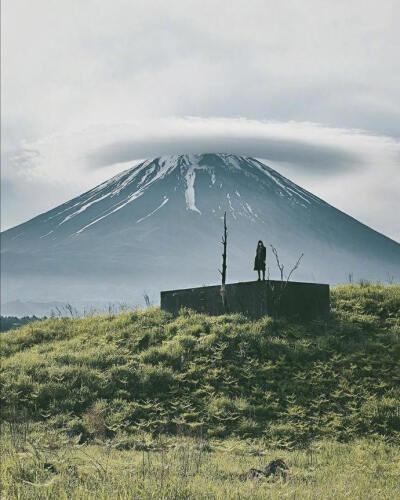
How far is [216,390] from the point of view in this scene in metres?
19.1

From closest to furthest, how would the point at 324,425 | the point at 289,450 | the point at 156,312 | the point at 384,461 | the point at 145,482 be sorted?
the point at 145,482
the point at 384,461
the point at 289,450
the point at 324,425
the point at 156,312

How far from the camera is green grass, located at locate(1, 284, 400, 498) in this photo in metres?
10.5

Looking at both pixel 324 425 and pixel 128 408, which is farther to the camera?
pixel 128 408

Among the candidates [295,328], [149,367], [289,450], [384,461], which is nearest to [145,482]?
[384,461]

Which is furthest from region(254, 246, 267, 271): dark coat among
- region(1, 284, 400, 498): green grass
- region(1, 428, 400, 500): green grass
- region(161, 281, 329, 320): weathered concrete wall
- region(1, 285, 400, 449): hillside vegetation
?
region(1, 428, 400, 500): green grass

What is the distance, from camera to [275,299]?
23359mm

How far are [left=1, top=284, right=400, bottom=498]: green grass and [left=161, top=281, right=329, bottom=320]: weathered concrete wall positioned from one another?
1.79 ft

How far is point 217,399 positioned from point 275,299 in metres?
5.92

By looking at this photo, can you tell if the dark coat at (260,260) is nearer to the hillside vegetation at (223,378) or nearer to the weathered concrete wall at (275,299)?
the weathered concrete wall at (275,299)

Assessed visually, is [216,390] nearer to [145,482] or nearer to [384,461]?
[384,461]

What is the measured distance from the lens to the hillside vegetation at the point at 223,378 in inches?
670

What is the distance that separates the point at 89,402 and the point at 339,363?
7.42 meters

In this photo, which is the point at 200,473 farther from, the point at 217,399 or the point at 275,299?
the point at 275,299

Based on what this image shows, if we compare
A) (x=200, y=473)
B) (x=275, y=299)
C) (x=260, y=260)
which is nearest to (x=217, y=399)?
(x=275, y=299)
